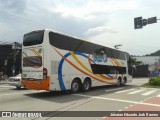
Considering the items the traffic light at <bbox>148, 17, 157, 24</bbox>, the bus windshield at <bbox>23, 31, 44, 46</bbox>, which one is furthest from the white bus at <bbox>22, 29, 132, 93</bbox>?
the traffic light at <bbox>148, 17, 157, 24</bbox>

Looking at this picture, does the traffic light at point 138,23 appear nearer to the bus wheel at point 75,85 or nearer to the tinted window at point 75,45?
the tinted window at point 75,45

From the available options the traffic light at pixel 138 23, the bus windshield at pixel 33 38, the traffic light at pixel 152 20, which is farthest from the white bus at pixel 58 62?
the traffic light at pixel 152 20

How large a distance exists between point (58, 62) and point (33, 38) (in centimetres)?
219

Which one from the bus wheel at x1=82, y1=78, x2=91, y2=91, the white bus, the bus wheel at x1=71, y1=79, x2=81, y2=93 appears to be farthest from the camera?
the bus wheel at x1=82, y1=78, x2=91, y2=91

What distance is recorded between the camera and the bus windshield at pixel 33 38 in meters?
15.5

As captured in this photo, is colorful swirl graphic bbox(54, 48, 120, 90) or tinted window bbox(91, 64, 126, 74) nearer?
colorful swirl graphic bbox(54, 48, 120, 90)

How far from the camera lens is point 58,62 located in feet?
51.8

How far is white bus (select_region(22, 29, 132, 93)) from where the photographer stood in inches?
597

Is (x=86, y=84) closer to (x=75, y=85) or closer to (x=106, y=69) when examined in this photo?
(x=75, y=85)

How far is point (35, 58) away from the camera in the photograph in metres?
15.7

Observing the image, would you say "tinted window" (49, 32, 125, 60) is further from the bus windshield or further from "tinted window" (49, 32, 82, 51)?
the bus windshield

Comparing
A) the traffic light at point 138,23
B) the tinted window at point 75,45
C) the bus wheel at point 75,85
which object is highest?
the traffic light at point 138,23

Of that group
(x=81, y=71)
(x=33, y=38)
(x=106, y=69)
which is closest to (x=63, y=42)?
(x=33, y=38)

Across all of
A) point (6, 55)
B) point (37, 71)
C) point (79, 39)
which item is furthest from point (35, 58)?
point (6, 55)
